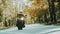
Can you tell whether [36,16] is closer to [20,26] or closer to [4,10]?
[4,10]

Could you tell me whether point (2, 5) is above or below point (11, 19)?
above

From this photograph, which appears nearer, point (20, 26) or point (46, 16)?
point (20, 26)

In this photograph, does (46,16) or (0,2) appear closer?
(0,2)

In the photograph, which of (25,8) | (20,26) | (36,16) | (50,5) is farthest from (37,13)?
(20,26)

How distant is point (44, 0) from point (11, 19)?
4.63 meters

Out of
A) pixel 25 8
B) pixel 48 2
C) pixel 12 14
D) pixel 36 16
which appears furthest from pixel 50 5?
pixel 25 8

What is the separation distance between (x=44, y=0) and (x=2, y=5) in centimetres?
519

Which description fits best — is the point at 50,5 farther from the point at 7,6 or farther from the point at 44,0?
the point at 7,6

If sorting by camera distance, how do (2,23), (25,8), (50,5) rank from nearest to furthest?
(2,23) → (50,5) → (25,8)

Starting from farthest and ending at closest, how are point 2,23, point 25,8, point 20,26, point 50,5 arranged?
point 25,8 → point 50,5 → point 2,23 → point 20,26

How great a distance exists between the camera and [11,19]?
2462cm

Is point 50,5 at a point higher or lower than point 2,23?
higher

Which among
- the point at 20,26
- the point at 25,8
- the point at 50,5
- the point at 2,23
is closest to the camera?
the point at 20,26

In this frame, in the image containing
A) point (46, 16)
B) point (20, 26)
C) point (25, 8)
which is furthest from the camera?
point (25, 8)
